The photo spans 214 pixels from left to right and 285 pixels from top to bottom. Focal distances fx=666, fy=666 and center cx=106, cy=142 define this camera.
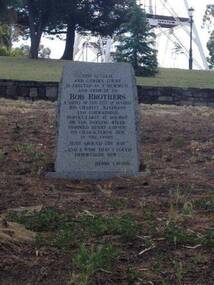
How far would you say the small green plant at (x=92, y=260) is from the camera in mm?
3410

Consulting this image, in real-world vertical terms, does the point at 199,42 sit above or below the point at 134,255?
above

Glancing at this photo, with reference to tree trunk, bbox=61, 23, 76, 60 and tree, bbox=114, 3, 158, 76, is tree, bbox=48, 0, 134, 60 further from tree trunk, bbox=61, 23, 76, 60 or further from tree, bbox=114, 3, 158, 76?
tree, bbox=114, 3, 158, 76

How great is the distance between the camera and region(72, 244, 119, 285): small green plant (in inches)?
134

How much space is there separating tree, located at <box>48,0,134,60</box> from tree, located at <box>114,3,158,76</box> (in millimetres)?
9827

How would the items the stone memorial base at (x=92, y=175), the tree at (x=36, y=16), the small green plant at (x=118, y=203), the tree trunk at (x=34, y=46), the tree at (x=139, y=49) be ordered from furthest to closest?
the tree trunk at (x=34, y=46)
the tree at (x=36, y=16)
the tree at (x=139, y=49)
the stone memorial base at (x=92, y=175)
the small green plant at (x=118, y=203)

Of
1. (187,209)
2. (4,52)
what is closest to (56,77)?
(187,209)

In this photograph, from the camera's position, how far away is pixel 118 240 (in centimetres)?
403

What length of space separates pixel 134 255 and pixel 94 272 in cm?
41

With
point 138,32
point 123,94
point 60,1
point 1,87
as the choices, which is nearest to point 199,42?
point 60,1

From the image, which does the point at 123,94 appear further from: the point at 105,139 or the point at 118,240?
the point at 118,240

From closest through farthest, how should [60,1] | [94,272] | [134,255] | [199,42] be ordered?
[94,272] → [134,255] → [60,1] → [199,42]

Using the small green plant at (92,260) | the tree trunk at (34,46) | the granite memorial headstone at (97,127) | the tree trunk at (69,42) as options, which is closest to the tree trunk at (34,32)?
the tree trunk at (34,46)

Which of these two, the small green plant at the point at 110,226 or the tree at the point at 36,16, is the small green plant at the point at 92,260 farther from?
the tree at the point at 36,16

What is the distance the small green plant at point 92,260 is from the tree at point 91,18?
109 feet
